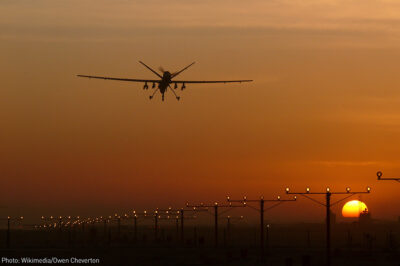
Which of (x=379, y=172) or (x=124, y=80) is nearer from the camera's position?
(x=379, y=172)

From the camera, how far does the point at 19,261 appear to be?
95375 millimetres

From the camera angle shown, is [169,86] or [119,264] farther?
[169,86]

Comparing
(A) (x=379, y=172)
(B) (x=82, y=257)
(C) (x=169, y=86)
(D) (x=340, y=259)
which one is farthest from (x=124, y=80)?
(A) (x=379, y=172)

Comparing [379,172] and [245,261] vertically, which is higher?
[379,172]

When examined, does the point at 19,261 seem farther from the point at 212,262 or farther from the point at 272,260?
the point at 272,260

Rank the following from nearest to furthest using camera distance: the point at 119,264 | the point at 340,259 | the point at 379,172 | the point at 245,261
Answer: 1. the point at 379,172
2. the point at 119,264
3. the point at 245,261
4. the point at 340,259

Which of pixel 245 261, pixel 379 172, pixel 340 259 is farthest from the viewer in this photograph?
pixel 340 259

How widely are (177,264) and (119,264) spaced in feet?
21.5

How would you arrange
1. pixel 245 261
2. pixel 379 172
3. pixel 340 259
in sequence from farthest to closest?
pixel 340 259 → pixel 245 261 → pixel 379 172

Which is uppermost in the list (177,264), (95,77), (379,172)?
(95,77)

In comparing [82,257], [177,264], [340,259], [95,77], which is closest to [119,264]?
[177,264]

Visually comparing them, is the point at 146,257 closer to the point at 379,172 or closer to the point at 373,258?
the point at 373,258

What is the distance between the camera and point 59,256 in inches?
4237

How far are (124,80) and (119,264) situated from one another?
23204 millimetres
